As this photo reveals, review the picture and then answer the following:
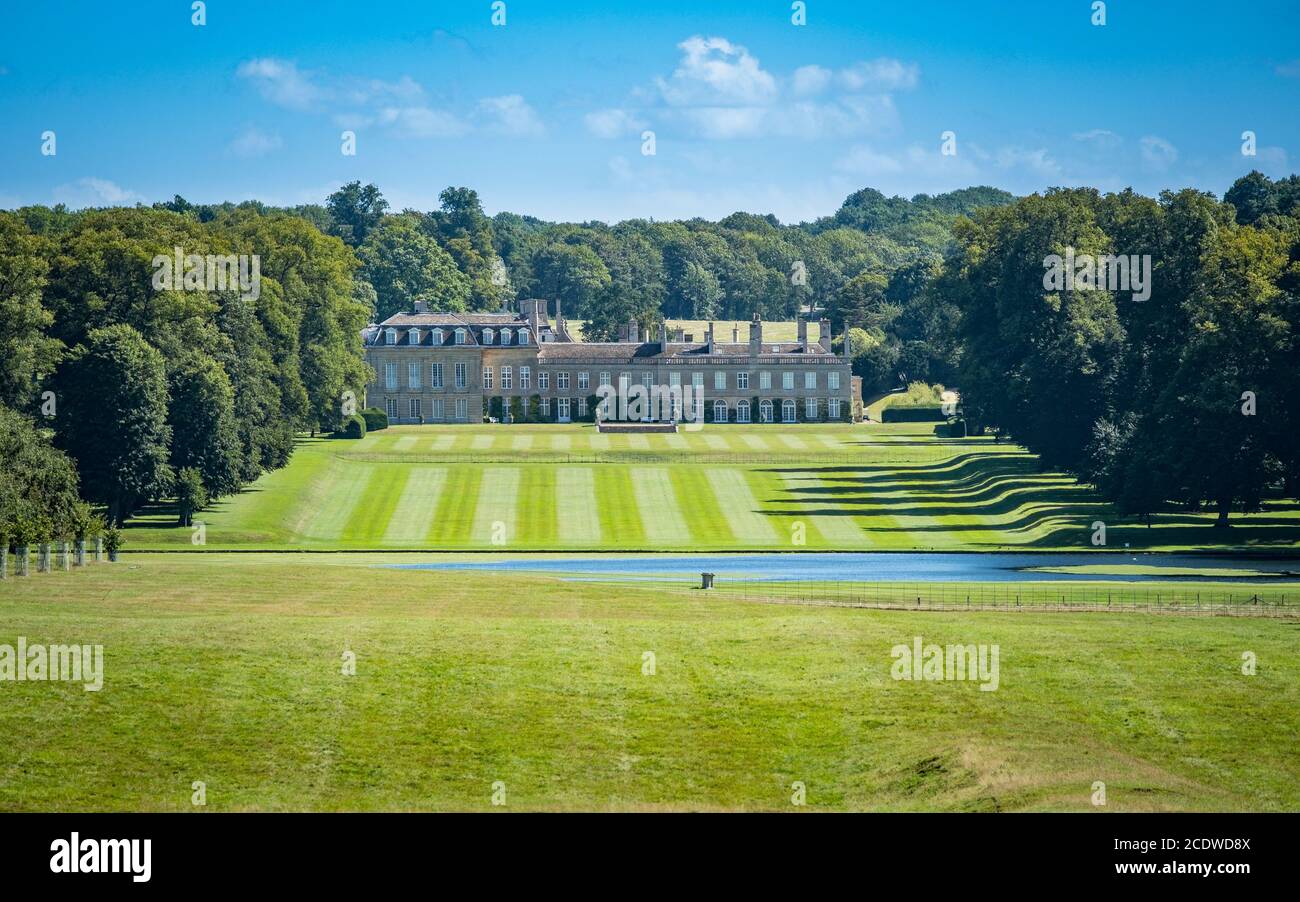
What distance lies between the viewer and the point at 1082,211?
322ft

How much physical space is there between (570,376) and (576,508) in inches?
2254

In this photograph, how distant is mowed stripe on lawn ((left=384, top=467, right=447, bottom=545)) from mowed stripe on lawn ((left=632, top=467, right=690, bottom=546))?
31.8 feet

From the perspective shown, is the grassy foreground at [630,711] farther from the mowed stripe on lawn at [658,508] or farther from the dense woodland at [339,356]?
the mowed stripe on lawn at [658,508]

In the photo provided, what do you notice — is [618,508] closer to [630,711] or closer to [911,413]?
[630,711]

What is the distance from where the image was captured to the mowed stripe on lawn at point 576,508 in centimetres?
7975

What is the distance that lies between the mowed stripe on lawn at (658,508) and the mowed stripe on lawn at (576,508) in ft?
7.23

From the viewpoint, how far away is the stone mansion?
144 metres

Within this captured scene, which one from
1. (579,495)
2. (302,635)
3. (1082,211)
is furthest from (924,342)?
(302,635)

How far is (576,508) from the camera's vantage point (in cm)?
8806

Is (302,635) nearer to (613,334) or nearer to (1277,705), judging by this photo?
(1277,705)

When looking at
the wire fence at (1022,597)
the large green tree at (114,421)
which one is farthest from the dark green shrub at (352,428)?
the wire fence at (1022,597)

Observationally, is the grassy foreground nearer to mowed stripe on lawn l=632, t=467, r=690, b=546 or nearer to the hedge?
mowed stripe on lawn l=632, t=467, r=690, b=546
